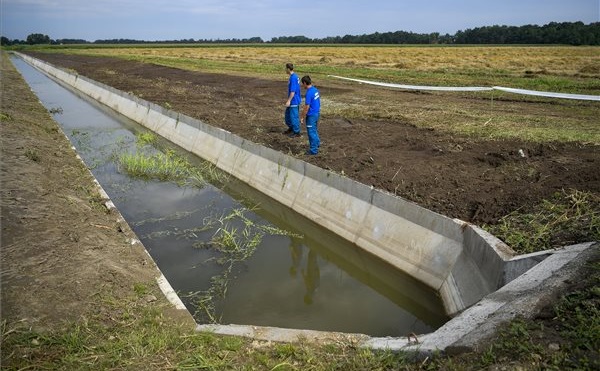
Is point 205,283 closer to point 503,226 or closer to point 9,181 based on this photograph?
point 503,226

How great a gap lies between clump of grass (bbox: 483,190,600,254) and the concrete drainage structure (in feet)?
1.43

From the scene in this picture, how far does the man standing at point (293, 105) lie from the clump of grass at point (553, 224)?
6683 millimetres

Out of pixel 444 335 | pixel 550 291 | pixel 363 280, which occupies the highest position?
pixel 550 291

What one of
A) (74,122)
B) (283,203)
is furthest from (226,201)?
(74,122)

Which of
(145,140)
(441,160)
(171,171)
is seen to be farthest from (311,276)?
(145,140)

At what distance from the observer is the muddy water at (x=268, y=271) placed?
5848mm

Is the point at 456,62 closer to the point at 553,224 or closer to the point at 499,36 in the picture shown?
the point at 553,224

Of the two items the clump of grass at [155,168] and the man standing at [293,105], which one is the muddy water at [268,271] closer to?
the clump of grass at [155,168]

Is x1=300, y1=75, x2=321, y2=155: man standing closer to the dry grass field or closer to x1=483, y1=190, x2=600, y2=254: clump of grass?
x1=483, y1=190, x2=600, y2=254: clump of grass

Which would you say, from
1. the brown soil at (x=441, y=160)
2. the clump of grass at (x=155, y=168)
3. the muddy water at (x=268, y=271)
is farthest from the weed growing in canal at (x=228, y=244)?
→ the clump of grass at (x=155, y=168)

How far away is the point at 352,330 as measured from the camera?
5.57 meters

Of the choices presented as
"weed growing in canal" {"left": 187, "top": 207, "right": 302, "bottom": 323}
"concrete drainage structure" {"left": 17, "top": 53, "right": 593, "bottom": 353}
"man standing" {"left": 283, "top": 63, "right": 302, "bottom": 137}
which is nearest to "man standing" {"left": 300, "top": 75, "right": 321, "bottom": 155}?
"concrete drainage structure" {"left": 17, "top": 53, "right": 593, "bottom": 353}

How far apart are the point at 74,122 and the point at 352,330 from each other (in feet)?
62.4

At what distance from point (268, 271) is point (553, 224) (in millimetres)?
4311
